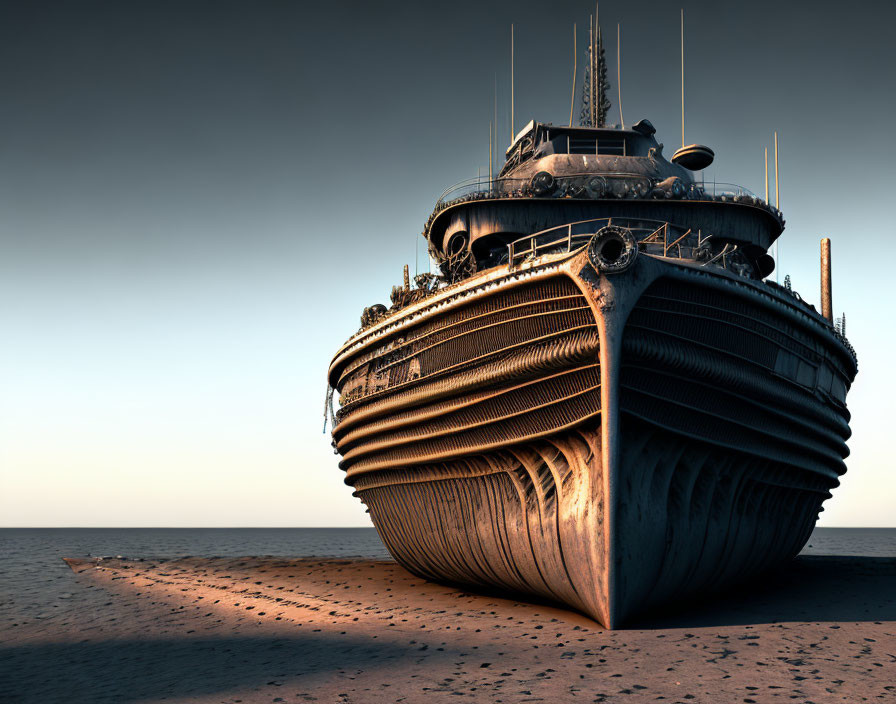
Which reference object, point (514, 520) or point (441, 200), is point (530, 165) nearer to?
point (441, 200)

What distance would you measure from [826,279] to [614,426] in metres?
12.4

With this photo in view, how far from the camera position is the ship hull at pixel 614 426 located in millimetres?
15227

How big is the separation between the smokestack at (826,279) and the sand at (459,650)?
822 centimetres

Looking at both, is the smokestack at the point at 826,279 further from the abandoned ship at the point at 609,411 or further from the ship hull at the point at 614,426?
the ship hull at the point at 614,426

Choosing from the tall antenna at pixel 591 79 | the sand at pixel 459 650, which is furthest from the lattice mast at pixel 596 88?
the sand at pixel 459 650

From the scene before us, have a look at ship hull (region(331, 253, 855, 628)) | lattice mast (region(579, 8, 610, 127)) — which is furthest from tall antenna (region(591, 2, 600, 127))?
ship hull (region(331, 253, 855, 628))

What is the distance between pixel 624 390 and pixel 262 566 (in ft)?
92.8

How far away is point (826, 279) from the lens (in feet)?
76.9

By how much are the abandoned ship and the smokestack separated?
282 millimetres

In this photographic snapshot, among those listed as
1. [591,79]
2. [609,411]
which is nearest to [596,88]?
[591,79]

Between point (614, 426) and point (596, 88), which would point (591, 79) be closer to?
point (596, 88)

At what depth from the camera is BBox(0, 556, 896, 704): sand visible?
12.8 meters

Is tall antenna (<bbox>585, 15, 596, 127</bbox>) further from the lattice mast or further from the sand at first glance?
the sand

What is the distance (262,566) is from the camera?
3853 centimetres
